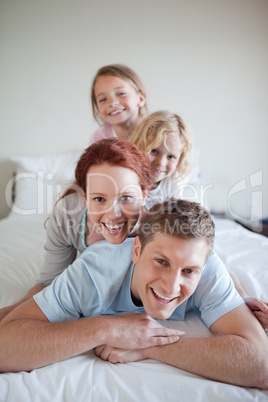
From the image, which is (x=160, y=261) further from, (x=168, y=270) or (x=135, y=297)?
(x=135, y=297)

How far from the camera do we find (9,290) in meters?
1.08

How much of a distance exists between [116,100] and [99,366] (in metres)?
1.20

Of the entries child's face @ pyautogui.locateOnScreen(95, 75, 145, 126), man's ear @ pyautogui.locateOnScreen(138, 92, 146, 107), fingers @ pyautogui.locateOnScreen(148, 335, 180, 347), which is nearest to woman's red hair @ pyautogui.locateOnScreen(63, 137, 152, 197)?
fingers @ pyautogui.locateOnScreen(148, 335, 180, 347)

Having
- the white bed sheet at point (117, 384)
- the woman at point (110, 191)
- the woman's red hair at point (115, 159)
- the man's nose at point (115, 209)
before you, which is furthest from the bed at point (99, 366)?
the woman's red hair at point (115, 159)

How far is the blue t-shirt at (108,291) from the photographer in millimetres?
800

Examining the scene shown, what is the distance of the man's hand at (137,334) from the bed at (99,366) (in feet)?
0.16

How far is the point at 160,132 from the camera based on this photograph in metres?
1.24

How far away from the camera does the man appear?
0.69 m

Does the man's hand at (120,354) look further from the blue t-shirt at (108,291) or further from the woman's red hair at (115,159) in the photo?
the woman's red hair at (115,159)

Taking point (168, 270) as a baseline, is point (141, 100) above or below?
above

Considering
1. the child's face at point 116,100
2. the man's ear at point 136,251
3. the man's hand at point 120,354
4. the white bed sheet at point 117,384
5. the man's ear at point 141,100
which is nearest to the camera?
the white bed sheet at point 117,384

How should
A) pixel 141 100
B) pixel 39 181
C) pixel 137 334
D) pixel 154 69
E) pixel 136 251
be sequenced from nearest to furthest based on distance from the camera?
pixel 137 334, pixel 136 251, pixel 141 100, pixel 39 181, pixel 154 69

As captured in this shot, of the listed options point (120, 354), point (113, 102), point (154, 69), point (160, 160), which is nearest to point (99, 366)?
point (120, 354)

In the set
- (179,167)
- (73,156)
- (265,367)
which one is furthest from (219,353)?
(73,156)
